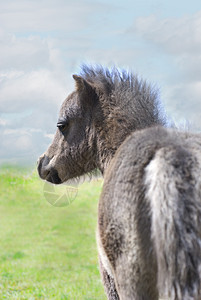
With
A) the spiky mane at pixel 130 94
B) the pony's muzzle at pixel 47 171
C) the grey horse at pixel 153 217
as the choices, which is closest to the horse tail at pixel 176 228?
the grey horse at pixel 153 217

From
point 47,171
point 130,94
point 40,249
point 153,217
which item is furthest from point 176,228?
point 40,249

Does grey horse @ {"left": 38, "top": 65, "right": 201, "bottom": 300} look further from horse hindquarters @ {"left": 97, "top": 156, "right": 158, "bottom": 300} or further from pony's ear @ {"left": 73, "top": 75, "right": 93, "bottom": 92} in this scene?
pony's ear @ {"left": 73, "top": 75, "right": 93, "bottom": 92}

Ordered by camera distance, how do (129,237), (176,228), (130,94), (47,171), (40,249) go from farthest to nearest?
(40,249)
(47,171)
(130,94)
(129,237)
(176,228)

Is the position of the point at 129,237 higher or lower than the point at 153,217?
lower

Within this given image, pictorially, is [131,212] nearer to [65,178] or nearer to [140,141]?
[140,141]

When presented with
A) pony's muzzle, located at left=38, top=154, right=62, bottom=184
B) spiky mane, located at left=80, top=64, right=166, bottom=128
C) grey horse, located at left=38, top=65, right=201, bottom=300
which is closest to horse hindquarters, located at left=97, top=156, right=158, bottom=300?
grey horse, located at left=38, top=65, right=201, bottom=300

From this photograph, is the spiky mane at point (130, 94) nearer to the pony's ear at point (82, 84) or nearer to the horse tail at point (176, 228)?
the pony's ear at point (82, 84)

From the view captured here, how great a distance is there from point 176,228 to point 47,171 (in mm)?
2516

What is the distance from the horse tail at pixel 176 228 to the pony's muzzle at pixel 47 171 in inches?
88.8

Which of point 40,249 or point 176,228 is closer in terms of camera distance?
point 176,228

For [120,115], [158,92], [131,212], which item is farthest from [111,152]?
[131,212]

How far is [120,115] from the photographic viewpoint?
4.27 m

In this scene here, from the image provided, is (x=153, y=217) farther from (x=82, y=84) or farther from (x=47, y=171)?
(x=47, y=171)

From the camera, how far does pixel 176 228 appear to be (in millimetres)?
2836
